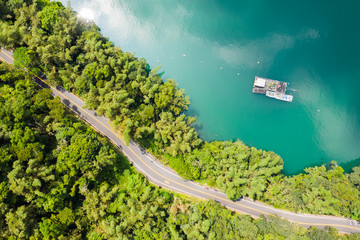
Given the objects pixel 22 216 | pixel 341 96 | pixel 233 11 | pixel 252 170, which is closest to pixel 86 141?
pixel 22 216

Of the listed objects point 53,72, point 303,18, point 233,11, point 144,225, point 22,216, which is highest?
point 303,18

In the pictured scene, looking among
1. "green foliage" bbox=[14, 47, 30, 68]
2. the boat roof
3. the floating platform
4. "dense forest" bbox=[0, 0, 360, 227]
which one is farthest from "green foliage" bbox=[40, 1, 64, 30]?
the floating platform

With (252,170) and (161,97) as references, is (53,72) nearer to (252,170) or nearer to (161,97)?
(161,97)

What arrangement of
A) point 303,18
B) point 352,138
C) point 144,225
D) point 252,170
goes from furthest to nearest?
point 303,18
point 352,138
point 252,170
point 144,225

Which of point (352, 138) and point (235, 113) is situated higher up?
point (352, 138)

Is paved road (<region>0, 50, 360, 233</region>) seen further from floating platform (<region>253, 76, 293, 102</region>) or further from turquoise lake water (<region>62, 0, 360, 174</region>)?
floating platform (<region>253, 76, 293, 102</region>)

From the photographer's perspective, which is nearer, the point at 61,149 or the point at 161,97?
the point at 61,149

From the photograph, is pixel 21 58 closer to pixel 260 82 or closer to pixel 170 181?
pixel 170 181
